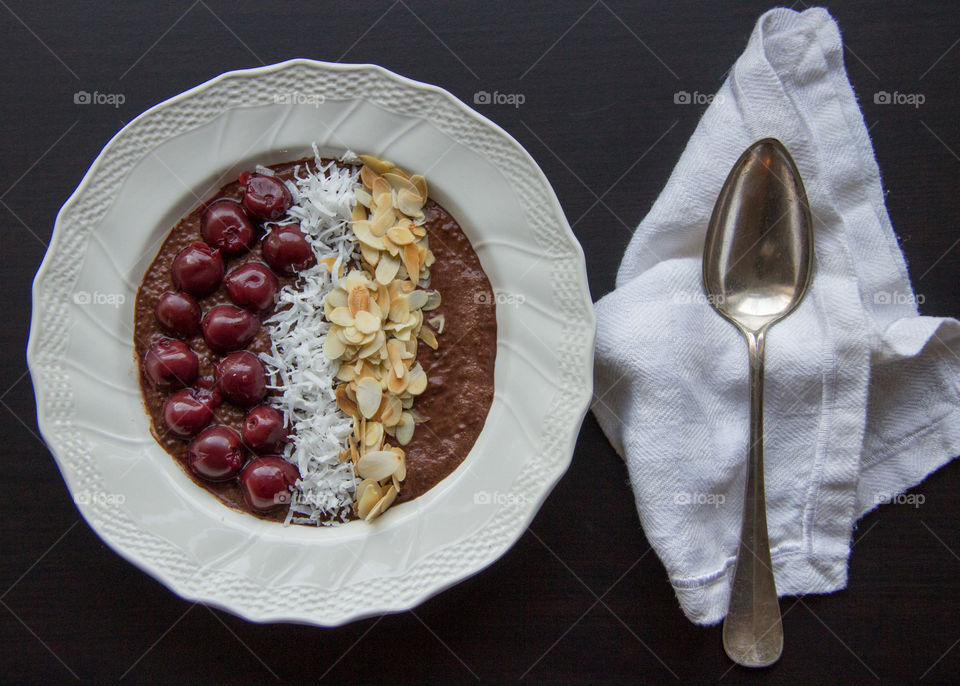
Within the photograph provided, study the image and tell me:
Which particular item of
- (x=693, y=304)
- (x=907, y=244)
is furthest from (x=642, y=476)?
(x=907, y=244)

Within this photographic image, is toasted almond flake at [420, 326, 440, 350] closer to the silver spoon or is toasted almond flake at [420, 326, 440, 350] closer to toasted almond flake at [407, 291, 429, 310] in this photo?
toasted almond flake at [407, 291, 429, 310]

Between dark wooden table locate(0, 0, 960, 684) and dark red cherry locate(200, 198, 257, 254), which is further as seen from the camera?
dark wooden table locate(0, 0, 960, 684)

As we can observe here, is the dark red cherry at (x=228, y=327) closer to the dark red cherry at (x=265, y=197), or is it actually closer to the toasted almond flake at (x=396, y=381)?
the dark red cherry at (x=265, y=197)

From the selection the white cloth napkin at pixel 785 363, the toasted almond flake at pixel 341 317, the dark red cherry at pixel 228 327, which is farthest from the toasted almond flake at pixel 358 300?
the white cloth napkin at pixel 785 363

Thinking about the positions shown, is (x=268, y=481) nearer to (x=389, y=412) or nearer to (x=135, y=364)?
(x=389, y=412)

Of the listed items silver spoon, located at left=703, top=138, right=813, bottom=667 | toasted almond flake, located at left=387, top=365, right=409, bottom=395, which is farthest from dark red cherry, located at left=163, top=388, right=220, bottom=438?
silver spoon, located at left=703, top=138, right=813, bottom=667

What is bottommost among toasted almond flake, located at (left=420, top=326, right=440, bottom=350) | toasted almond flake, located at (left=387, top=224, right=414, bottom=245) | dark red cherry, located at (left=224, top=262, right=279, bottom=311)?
toasted almond flake, located at (left=420, top=326, right=440, bottom=350)

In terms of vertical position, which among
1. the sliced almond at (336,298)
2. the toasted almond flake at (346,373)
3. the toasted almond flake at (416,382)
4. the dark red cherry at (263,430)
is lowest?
the dark red cherry at (263,430)
